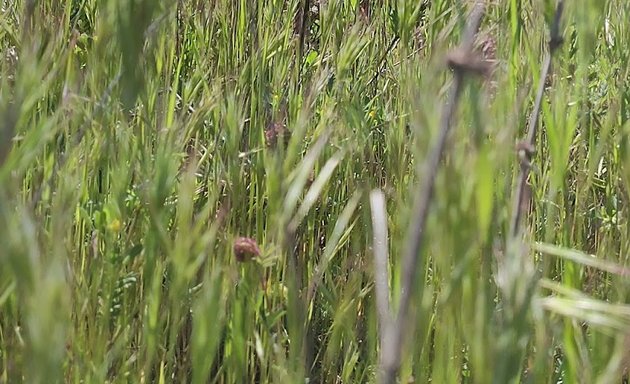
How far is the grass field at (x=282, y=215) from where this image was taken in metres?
0.52

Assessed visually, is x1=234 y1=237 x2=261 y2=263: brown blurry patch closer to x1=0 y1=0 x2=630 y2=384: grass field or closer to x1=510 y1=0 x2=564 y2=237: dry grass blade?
x1=0 y1=0 x2=630 y2=384: grass field

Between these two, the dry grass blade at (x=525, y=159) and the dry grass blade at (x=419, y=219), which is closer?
the dry grass blade at (x=419, y=219)

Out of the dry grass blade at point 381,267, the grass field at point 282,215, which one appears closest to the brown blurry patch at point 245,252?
the grass field at point 282,215

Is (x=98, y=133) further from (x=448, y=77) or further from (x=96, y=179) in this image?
(x=448, y=77)

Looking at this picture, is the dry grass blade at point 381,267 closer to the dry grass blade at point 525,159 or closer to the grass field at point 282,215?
the grass field at point 282,215

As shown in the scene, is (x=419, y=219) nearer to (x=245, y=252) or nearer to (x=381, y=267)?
(x=381, y=267)

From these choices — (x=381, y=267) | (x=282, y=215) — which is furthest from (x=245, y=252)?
(x=381, y=267)

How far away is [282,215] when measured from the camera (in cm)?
64

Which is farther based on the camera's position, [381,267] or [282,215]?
[282,215]

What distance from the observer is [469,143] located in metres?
0.54

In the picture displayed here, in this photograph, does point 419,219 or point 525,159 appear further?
point 525,159

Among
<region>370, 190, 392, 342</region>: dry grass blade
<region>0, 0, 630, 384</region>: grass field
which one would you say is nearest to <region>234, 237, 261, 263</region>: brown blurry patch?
<region>0, 0, 630, 384</region>: grass field

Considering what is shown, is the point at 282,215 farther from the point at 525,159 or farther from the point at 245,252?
the point at 525,159

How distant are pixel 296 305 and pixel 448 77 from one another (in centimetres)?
34
